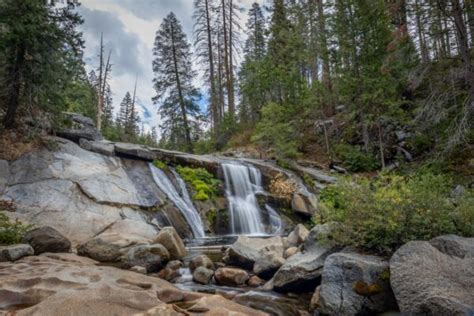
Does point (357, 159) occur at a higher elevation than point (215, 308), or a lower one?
higher

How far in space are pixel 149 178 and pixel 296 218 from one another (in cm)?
636

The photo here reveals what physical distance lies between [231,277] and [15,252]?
4.36 meters

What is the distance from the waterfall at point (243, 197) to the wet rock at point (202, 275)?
5710 mm

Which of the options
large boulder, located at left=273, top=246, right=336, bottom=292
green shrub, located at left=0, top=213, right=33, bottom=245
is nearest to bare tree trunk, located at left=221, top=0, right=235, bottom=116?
green shrub, located at left=0, top=213, right=33, bottom=245

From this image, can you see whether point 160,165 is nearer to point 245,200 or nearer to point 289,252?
point 245,200

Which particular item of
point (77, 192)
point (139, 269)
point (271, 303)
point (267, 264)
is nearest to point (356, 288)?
point (271, 303)

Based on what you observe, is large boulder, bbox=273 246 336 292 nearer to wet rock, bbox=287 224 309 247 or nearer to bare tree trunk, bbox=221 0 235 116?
wet rock, bbox=287 224 309 247

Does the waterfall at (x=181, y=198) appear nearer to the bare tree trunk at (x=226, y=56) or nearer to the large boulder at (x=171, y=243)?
the large boulder at (x=171, y=243)

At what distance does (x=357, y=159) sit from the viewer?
15.9 metres

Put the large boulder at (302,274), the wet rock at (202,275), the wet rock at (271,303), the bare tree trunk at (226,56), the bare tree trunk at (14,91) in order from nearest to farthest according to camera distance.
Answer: the wet rock at (271,303) → the large boulder at (302,274) → the wet rock at (202,275) → the bare tree trunk at (14,91) → the bare tree trunk at (226,56)

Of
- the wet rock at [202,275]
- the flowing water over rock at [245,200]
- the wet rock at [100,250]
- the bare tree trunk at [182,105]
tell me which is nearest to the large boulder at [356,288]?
the wet rock at [202,275]

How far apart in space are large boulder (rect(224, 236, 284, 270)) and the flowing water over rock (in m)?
4.29

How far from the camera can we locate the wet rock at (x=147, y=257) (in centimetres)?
705

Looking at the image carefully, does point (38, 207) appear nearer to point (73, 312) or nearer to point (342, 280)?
point (73, 312)
